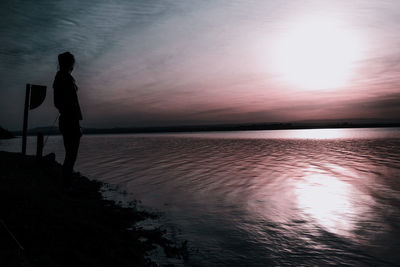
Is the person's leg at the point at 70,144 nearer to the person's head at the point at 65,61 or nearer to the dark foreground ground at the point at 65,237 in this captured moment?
the dark foreground ground at the point at 65,237

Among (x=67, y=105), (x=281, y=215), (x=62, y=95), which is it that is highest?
(x=62, y=95)

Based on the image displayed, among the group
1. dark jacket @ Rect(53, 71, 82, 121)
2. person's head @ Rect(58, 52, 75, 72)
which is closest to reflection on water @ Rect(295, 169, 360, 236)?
dark jacket @ Rect(53, 71, 82, 121)

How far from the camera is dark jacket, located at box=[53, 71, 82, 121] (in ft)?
21.2

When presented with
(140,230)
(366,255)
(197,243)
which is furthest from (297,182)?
(140,230)

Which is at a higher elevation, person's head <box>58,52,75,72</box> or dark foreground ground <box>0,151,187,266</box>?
person's head <box>58,52,75,72</box>

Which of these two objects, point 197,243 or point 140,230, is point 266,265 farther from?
point 140,230

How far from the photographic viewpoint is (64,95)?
6449mm

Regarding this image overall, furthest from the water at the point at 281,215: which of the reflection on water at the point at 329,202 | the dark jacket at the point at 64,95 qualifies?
the dark jacket at the point at 64,95

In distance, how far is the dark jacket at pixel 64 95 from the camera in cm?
645

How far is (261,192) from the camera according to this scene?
1038 centimetres

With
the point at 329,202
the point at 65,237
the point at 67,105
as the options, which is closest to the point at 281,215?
the point at 329,202

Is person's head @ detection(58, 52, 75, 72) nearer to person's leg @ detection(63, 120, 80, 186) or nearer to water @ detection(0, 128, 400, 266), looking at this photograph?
person's leg @ detection(63, 120, 80, 186)

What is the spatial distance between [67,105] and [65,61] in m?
1.32

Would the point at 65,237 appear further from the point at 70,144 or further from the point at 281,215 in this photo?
the point at 281,215
